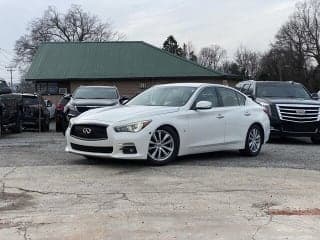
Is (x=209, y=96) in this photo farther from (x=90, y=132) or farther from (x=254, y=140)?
(x=90, y=132)

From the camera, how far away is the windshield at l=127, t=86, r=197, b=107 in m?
11.2

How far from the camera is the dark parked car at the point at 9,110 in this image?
1742 cm

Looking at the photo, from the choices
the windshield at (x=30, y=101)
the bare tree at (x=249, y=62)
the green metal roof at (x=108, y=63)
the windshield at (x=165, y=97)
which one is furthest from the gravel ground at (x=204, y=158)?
the bare tree at (x=249, y=62)

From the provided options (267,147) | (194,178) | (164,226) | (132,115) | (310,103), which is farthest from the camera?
(310,103)

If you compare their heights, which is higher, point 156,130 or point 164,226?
point 156,130

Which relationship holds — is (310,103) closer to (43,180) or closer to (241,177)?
(241,177)

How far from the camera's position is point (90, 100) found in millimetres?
18578

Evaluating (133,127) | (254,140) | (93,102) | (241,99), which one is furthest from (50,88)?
(133,127)

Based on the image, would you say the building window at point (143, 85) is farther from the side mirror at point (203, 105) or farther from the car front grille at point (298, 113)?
the side mirror at point (203, 105)

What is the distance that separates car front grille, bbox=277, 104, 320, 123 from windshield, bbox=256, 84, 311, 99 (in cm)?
145

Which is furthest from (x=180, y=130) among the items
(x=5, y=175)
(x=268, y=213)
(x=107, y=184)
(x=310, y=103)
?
(x=310, y=103)

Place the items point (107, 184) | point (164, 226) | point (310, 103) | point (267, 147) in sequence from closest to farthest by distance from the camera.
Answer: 1. point (164, 226)
2. point (107, 184)
3. point (267, 147)
4. point (310, 103)

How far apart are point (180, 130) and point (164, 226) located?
441 cm

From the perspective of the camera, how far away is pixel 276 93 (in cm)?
1752
